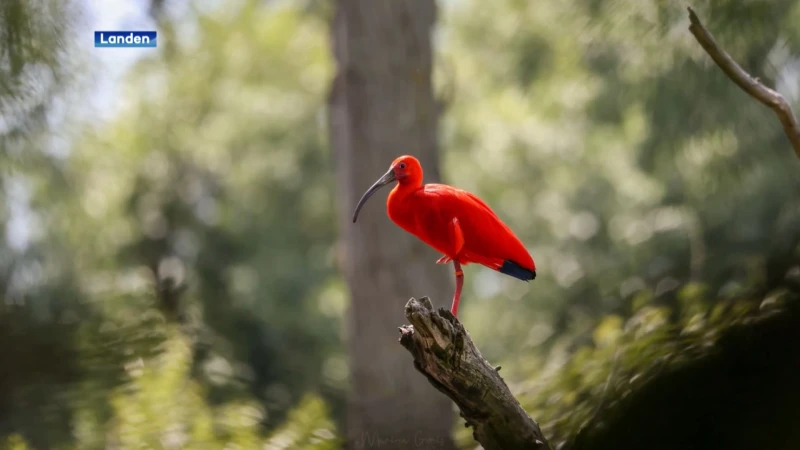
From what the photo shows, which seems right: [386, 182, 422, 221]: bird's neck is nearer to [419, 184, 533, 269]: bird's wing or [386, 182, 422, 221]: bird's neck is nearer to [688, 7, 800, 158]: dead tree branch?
[419, 184, 533, 269]: bird's wing

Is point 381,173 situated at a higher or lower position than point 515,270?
higher

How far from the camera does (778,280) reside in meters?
2.16

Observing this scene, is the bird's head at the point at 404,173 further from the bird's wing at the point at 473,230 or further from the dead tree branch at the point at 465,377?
the dead tree branch at the point at 465,377

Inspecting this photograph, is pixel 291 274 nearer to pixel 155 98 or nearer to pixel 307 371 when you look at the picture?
pixel 307 371

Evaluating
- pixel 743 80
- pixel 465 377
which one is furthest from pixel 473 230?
pixel 743 80

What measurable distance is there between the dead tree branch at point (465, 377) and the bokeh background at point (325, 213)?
0.27 m

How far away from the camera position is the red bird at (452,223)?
1776 millimetres

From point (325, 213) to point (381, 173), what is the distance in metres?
3.56

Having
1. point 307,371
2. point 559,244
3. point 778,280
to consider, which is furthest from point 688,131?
point 307,371

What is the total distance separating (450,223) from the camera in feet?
5.83

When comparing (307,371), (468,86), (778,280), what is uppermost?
(468,86)

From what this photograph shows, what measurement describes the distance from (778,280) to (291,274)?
439cm

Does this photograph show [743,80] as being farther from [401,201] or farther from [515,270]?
[401,201]

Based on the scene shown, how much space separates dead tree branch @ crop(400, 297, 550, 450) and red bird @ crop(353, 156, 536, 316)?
0.61 feet
